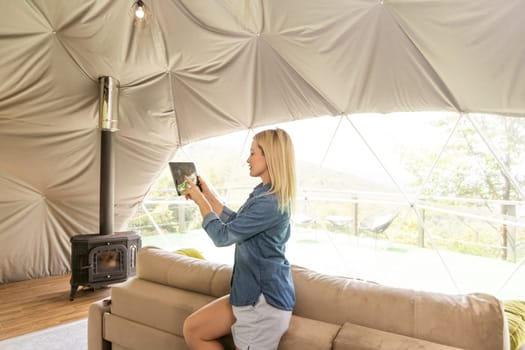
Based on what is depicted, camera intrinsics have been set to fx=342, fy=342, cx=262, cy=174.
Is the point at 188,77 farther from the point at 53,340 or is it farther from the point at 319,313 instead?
the point at 319,313

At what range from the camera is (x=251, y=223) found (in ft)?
4.72

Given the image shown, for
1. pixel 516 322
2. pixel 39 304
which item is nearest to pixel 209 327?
pixel 516 322

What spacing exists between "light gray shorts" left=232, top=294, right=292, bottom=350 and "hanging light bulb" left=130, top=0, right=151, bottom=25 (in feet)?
9.53

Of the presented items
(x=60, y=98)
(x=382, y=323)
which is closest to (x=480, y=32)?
(x=382, y=323)

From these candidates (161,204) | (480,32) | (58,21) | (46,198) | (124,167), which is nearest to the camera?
(480,32)

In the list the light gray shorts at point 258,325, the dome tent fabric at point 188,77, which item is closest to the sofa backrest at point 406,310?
the light gray shorts at point 258,325

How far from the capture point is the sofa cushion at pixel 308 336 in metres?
1.52

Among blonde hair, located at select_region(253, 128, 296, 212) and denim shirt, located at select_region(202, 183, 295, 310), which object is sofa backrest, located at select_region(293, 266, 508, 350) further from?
blonde hair, located at select_region(253, 128, 296, 212)

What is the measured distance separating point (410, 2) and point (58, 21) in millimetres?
3140

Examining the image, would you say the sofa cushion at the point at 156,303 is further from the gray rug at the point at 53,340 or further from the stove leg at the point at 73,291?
the stove leg at the point at 73,291

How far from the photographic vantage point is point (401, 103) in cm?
345

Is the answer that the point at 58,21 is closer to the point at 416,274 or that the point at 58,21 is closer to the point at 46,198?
the point at 46,198

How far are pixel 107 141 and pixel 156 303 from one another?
3.18 meters

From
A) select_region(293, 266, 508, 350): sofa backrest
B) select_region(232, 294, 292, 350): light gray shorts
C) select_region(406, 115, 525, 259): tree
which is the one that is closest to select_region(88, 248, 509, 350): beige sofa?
select_region(293, 266, 508, 350): sofa backrest
